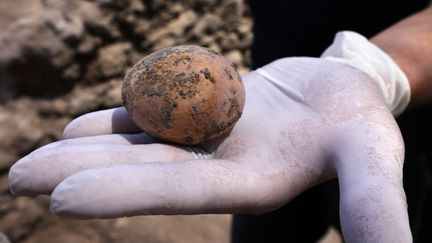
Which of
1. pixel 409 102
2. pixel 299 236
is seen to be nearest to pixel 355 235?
pixel 409 102

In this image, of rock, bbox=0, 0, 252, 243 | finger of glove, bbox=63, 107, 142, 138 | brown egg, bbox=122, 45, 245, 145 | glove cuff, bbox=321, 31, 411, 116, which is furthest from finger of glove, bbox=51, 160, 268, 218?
rock, bbox=0, 0, 252, 243

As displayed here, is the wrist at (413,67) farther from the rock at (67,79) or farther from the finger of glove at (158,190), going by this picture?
the rock at (67,79)

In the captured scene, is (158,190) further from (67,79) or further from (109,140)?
(67,79)

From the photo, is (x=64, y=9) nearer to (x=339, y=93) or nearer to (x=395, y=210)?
(x=339, y=93)

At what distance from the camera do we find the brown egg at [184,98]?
1.04m

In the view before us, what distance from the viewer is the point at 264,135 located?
1060mm

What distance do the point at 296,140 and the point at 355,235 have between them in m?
0.27

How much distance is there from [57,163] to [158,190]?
0.21 metres

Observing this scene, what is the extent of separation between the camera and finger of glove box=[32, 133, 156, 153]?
99 centimetres

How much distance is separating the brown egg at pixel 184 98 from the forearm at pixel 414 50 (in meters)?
0.46

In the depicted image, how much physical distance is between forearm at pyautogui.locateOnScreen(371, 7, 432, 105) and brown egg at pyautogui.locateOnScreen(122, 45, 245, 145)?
46 cm

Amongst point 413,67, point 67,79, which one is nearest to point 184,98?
point 413,67

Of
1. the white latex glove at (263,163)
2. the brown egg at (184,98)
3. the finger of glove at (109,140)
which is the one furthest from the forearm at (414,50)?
the finger of glove at (109,140)

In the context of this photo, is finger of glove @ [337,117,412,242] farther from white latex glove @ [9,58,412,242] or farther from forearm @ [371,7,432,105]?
forearm @ [371,7,432,105]
